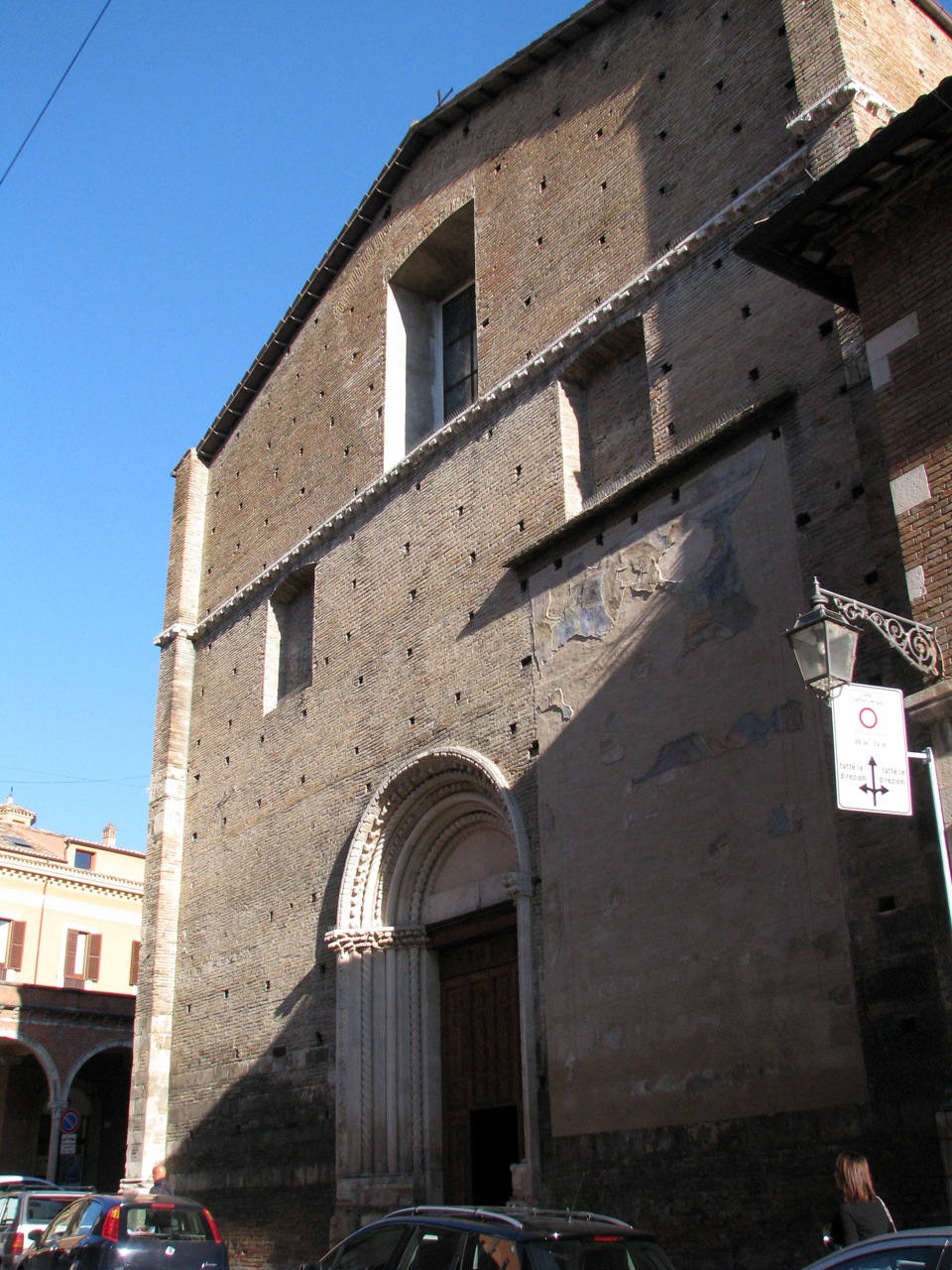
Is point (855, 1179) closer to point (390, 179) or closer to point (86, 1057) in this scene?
point (390, 179)

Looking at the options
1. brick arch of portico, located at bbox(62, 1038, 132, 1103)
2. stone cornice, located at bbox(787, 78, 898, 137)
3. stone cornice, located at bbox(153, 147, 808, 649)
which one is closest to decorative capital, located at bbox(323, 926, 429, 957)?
stone cornice, located at bbox(153, 147, 808, 649)

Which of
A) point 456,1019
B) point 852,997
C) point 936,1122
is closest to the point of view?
point 936,1122

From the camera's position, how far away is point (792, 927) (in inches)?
352

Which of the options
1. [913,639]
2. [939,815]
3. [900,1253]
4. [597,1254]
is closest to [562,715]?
[913,639]

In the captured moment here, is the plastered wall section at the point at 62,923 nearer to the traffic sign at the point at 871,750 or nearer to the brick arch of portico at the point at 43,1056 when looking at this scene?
the brick arch of portico at the point at 43,1056

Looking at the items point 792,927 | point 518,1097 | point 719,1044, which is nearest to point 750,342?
point 792,927

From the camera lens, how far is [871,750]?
20.6 ft

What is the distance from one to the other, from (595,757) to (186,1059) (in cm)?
837

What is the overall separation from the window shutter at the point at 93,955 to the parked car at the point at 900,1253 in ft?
90.0

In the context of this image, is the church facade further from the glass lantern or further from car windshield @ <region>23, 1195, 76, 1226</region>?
the glass lantern

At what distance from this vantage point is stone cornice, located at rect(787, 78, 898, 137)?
10.7 metres

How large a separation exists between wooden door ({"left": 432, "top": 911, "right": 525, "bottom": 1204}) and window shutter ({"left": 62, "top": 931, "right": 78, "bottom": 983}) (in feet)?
59.9

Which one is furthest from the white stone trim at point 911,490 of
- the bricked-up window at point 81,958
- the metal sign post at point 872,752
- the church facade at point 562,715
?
the bricked-up window at point 81,958

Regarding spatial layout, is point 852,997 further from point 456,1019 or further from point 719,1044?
point 456,1019
